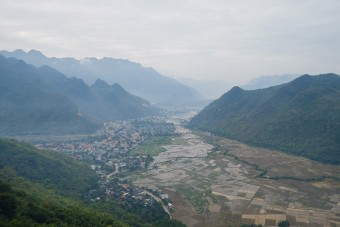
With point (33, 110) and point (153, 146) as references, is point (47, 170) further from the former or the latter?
point (33, 110)

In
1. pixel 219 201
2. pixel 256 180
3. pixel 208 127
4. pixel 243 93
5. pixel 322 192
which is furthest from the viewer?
pixel 243 93

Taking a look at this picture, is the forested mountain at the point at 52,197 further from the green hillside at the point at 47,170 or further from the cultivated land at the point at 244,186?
the cultivated land at the point at 244,186

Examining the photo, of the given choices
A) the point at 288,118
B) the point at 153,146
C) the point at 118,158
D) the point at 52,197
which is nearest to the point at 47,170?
the point at 52,197

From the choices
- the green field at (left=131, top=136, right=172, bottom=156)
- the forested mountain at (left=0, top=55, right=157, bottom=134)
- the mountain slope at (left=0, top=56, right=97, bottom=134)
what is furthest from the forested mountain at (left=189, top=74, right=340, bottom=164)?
the mountain slope at (left=0, top=56, right=97, bottom=134)

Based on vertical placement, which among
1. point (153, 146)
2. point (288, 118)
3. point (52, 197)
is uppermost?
point (288, 118)

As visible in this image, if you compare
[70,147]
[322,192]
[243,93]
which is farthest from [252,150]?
[243,93]

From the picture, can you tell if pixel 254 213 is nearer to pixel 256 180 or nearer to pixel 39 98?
pixel 256 180
